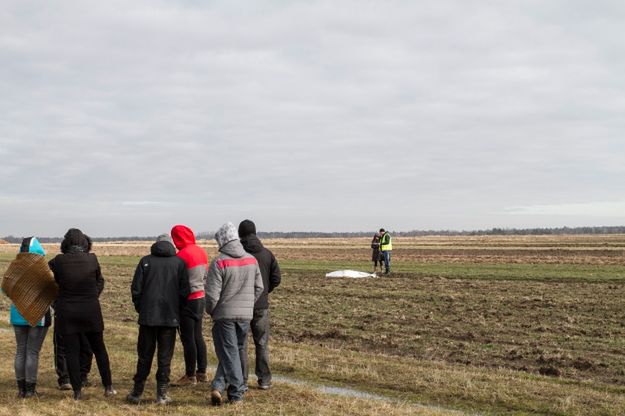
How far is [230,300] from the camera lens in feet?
25.6

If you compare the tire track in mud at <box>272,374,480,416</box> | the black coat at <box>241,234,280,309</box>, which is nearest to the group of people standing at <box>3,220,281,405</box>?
the black coat at <box>241,234,280,309</box>

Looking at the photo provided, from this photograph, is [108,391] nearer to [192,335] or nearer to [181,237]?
[192,335]

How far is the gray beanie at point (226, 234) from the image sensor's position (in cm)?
785

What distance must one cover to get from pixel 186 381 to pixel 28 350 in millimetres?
2089

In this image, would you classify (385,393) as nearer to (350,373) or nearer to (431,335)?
(350,373)

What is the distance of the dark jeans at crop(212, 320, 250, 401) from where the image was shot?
777 centimetres

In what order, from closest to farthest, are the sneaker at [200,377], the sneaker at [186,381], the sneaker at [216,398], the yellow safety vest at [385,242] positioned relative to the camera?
1. the sneaker at [216,398]
2. the sneaker at [186,381]
3. the sneaker at [200,377]
4. the yellow safety vest at [385,242]

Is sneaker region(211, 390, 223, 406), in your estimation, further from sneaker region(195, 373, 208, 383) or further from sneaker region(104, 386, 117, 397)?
sneaker region(104, 386, 117, 397)

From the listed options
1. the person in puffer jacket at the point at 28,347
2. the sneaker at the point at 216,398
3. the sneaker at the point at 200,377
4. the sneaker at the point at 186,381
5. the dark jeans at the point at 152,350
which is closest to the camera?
the sneaker at the point at 216,398

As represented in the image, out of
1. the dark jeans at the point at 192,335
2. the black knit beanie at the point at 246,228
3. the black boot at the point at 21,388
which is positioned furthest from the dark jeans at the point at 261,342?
the black boot at the point at 21,388

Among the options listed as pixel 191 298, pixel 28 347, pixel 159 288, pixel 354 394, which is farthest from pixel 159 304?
pixel 354 394

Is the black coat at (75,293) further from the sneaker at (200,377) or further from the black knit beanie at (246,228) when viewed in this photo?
the black knit beanie at (246,228)

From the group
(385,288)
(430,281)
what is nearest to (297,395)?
(385,288)

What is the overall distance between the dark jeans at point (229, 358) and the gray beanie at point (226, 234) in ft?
3.21
